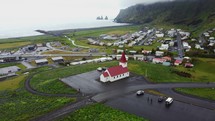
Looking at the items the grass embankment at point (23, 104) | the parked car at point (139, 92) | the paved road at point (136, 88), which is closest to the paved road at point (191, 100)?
the paved road at point (136, 88)

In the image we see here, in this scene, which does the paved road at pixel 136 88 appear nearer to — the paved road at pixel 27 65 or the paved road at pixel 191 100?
the paved road at pixel 191 100

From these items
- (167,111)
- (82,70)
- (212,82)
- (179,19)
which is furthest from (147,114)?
(179,19)

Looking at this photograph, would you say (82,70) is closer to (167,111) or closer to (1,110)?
(1,110)

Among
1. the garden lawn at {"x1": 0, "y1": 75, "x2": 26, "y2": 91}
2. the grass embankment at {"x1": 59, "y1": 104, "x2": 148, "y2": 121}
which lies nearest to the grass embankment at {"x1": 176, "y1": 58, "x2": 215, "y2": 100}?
the grass embankment at {"x1": 59, "y1": 104, "x2": 148, "y2": 121}

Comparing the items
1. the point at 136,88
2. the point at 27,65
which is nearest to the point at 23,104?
the point at 136,88

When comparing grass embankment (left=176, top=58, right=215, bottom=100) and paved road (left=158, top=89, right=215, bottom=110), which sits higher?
grass embankment (left=176, top=58, right=215, bottom=100)

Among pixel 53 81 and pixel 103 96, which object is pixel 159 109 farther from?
pixel 53 81

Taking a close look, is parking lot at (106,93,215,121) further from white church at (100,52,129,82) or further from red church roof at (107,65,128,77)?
red church roof at (107,65,128,77)
